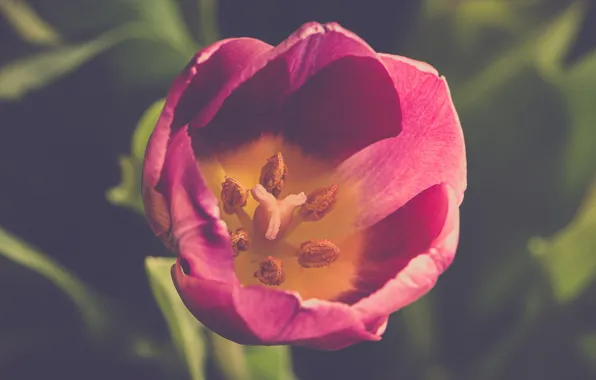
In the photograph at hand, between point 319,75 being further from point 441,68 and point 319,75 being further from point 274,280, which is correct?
point 441,68

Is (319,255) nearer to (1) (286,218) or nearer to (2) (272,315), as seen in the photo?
(1) (286,218)

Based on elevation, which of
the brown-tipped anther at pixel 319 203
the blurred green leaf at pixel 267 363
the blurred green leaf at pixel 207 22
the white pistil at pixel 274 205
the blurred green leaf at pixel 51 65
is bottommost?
the blurred green leaf at pixel 267 363

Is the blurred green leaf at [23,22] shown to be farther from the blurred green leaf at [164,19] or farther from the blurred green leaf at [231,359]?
the blurred green leaf at [231,359]

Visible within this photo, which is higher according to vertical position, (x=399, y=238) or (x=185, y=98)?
(x=185, y=98)

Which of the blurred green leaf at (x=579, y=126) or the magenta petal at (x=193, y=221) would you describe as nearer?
the magenta petal at (x=193, y=221)

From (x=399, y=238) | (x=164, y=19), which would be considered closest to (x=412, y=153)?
(x=399, y=238)

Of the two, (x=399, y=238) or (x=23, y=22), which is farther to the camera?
(x=23, y=22)

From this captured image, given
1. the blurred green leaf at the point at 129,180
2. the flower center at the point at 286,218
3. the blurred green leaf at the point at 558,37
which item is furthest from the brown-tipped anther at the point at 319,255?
the blurred green leaf at the point at 558,37

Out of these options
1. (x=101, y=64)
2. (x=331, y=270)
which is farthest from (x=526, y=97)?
(x=101, y=64)
